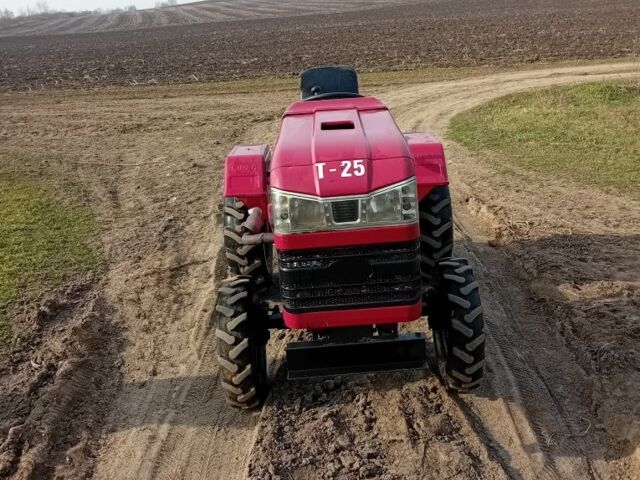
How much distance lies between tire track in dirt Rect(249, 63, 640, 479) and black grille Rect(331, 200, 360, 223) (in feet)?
4.53

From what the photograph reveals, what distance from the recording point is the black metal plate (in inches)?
169

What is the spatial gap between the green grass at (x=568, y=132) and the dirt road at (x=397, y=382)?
2.73 feet

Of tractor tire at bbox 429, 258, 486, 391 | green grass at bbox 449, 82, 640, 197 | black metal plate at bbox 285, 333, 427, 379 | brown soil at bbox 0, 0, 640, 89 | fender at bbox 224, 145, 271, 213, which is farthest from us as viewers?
brown soil at bbox 0, 0, 640, 89

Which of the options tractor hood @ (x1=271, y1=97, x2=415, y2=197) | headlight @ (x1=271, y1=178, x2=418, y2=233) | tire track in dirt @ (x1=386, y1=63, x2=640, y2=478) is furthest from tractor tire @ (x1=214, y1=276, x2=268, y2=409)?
tire track in dirt @ (x1=386, y1=63, x2=640, y2=478)

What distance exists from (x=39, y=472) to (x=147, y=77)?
2072 centimetres

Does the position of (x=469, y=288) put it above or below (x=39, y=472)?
above

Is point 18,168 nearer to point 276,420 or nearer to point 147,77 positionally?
point 276,420

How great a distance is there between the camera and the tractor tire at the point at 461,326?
4180mm

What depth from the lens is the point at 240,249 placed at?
18.4 ft

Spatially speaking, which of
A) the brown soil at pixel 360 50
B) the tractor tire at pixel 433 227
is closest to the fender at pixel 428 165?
the tractor tire at pixel 433 227

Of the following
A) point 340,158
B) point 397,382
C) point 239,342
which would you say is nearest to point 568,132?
point 397,382

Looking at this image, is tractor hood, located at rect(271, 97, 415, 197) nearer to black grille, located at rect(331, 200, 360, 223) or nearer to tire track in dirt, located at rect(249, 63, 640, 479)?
black grille, located at rect(331, 200, 360, 223)

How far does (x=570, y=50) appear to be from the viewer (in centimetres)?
2222

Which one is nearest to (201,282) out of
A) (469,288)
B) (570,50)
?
(469,288)
